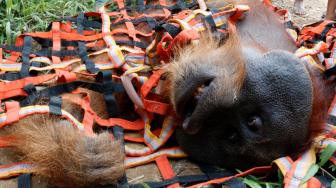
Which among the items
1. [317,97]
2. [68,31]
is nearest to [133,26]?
[68,31]

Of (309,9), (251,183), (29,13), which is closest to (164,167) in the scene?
(251,183)

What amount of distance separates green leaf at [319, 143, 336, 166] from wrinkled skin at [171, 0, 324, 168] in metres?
0.08

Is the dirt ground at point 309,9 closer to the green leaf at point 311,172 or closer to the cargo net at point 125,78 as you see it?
the cargo net at point 125,78

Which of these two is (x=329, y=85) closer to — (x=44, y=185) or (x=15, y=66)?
(x=44, y=185)

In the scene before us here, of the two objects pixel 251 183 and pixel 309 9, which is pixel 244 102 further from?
pixel 309 9

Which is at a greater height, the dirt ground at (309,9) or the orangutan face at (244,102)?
the orangutan face at (244,102)

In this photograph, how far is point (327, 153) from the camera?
1.97 metres

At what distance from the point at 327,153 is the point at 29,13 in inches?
81.3

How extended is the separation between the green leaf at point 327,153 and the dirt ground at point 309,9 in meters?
2.28

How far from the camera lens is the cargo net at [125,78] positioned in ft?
6.39

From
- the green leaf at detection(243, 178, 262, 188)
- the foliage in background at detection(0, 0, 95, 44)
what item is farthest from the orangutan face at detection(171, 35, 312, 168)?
the foliage in background at detection(0, 0, 95, 44)

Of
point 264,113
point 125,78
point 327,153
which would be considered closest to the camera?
point 264,113

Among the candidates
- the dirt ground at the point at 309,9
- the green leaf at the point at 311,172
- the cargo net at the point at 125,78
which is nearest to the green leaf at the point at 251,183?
the cargo net at the point at 125,78

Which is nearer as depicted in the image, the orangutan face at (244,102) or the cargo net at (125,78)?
the orangutan face at (244,102)
